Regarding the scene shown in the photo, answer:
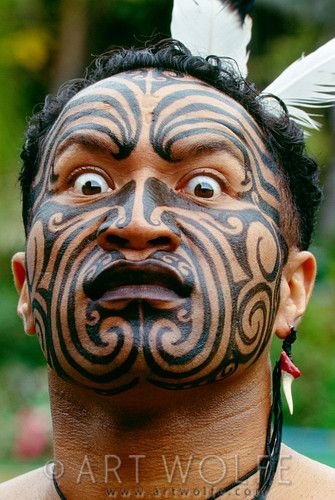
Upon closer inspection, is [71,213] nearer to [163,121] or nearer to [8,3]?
[163,121]

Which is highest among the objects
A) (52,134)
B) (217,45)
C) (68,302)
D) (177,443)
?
(217,45)

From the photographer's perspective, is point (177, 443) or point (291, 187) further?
point (291, 187)

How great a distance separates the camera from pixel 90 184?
3.42 m

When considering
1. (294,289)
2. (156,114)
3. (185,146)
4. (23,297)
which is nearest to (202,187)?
(185,146)

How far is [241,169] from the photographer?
3475mm

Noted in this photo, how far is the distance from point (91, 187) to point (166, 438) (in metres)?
0.92

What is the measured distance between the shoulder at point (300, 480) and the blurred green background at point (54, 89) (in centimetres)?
437

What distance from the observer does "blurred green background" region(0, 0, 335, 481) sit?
29.9 ft

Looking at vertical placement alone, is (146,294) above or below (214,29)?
below

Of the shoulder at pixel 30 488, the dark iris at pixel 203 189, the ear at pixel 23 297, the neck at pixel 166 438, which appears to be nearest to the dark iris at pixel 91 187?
the dark iris at pixel 203 189

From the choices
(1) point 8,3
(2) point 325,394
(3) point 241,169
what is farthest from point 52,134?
(1) point 8,3

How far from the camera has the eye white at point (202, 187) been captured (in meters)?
3.38

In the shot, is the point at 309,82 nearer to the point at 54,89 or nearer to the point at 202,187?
the point at 202,187

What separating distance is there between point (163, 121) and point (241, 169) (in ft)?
1.10
